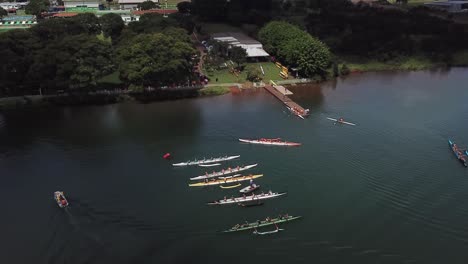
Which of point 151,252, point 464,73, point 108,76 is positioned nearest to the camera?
point 151,252

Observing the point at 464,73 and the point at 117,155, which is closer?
the point at 117,155

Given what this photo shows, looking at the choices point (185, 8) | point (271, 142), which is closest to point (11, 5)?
point (185, 8)

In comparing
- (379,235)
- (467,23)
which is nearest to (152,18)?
(379,235)

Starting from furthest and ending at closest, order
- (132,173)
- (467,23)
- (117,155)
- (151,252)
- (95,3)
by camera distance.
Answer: (95,3) → (467,23) → (117,155) → (132,173) → (151,252)

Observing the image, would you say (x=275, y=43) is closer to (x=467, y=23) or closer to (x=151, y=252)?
(x=467, y=23)

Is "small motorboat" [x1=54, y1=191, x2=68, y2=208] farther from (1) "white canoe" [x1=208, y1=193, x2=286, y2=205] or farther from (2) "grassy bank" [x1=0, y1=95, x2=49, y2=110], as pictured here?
(2) "grassy bank" [x1=0, y1=95, x2=49, y2=110]

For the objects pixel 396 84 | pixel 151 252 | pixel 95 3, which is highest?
pixel 95 3

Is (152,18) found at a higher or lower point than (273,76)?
higher

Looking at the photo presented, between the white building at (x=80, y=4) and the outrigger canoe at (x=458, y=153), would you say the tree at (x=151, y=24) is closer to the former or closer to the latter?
the white building at (x=80, y=4)
